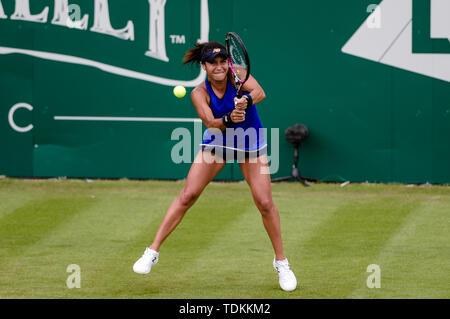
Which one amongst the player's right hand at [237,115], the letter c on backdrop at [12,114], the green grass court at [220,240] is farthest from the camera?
the letter c on backdrop at [12,114]

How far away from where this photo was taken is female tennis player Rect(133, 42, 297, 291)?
6910mm

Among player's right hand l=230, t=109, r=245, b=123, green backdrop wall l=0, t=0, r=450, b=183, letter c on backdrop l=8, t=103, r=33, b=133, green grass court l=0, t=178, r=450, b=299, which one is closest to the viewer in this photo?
player's right hand l=230, t=109, r=245, b=123

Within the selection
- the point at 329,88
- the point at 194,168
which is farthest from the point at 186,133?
the point at 194,168

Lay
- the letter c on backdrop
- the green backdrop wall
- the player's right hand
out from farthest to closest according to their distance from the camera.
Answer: the letter c on backdrop, the green backdrop wall, the player's right hand

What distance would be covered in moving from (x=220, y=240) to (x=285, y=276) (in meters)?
2.01

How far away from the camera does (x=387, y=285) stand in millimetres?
6945

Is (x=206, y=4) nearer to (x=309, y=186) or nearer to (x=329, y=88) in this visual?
(x=329, y=88)

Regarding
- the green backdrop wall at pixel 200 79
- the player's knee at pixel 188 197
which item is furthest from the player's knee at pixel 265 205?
the green backdrop wall at pixel 200 79

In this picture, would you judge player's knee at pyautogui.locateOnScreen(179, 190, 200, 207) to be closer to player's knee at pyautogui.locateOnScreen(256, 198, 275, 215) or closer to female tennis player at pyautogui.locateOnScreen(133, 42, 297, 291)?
female tennis player at pyautogui.locateOnScreen(133, 42, 297, 291)

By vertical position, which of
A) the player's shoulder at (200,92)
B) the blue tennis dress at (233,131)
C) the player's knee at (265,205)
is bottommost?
the player's knee at (265,205)

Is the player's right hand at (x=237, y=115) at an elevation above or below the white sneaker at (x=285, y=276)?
above

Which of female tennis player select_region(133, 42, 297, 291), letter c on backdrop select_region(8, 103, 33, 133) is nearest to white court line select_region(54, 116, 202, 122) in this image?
letter c on backdrop select_region(8, 103, 33, 133)

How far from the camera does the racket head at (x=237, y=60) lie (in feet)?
22.6

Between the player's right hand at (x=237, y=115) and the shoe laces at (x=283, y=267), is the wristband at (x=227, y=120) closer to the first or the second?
the player's right hand at (x=237, y=115)
